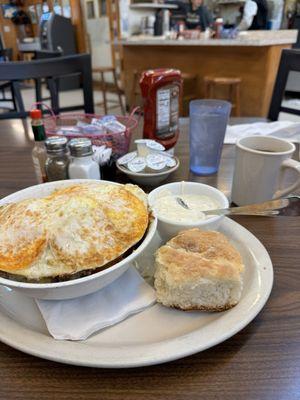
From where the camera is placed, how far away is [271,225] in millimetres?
549

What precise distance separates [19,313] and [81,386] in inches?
5.1

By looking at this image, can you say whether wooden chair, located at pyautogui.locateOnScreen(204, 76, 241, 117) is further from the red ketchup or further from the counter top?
the red ketchup

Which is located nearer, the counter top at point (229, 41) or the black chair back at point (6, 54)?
the black chair back at point (6, 54)

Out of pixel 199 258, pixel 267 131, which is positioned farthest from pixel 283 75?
pixel 199 258

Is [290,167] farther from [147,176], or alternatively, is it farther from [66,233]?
[66,233]

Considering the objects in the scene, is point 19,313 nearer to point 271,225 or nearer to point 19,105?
point 271,225

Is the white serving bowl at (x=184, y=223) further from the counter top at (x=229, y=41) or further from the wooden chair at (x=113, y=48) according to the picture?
the wooden chair at (x=113, y=48)

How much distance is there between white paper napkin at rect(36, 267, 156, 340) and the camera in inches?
13.5

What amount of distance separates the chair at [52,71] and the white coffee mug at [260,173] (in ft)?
3.20

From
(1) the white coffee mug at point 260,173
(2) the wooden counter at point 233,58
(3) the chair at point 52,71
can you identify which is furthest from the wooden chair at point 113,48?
(1) the white coffee mug at point 260,173

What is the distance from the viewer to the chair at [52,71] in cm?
126

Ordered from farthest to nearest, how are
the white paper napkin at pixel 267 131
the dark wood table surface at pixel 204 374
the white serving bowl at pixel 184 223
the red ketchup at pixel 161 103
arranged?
the white paper napkin at pixel 267 131 → the red ketchup at pixel 161 103 → the white serving bowl at pixel 184 223 → the dark wood table surface at pixel 204 374

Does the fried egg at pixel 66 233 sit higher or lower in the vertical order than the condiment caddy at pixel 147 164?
higher

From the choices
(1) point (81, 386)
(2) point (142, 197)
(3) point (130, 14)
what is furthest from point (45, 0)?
(3) point (130, 14)
